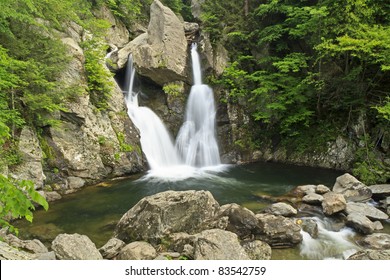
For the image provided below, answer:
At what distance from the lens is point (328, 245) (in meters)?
7.10

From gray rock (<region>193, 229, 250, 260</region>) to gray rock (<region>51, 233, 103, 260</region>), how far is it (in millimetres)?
1933

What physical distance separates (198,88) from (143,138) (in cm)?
536

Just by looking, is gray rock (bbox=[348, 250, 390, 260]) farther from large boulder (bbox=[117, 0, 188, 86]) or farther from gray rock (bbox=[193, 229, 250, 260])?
large boulder (bbox=[117, 0, 188, 86])

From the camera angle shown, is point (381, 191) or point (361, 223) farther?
point (381, 191)

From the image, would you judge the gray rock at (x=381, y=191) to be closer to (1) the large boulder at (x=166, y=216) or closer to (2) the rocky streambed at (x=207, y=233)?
(2) the rocky streambed at (x=207, y=233)

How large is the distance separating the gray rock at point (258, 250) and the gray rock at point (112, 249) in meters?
2.74

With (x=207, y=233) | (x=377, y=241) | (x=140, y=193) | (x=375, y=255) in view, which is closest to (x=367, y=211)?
(x=377, y=241)

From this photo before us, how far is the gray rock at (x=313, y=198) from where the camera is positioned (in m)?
9.29

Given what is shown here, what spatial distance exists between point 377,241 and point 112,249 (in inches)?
242

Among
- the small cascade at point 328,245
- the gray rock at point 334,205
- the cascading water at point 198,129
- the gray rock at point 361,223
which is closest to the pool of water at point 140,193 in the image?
the small cascade at point 328,245

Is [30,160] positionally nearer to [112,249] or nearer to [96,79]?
[96,79]

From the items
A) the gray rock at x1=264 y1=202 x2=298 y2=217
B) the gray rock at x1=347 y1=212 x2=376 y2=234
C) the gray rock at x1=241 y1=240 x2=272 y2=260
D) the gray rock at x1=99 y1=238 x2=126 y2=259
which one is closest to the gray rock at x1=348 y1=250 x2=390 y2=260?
the gray rock at x1=241 y1=240 x2=272 y2=260

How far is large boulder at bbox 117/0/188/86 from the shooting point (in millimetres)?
17922
